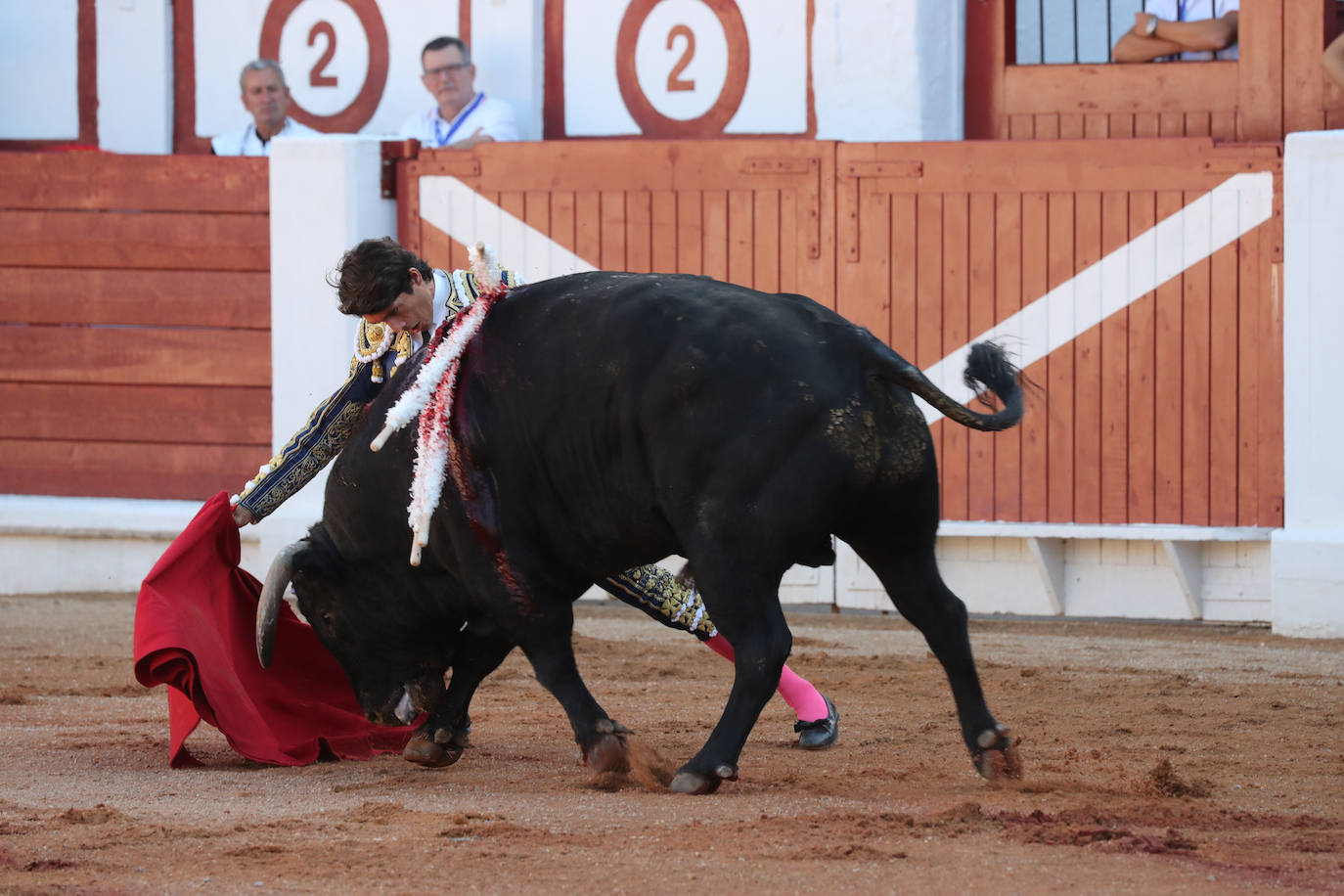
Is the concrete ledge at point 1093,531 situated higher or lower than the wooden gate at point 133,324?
lower

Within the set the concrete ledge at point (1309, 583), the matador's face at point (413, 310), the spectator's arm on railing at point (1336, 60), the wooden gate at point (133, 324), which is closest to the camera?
the matador's face at point (413, 310)

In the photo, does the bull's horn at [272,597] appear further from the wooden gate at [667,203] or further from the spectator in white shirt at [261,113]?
the spectator in white shirt at [261,113]

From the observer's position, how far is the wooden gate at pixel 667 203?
7.46 m

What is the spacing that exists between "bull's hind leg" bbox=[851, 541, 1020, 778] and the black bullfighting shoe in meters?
0.63

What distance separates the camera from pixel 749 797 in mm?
3633

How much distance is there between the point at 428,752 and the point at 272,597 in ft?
1.75

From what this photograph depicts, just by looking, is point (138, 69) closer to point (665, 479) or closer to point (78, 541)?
point (78, 541)

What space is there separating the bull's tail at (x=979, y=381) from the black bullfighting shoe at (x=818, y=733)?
101 cm

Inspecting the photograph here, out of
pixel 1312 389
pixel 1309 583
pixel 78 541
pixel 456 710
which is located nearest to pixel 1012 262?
pixel 1312 389

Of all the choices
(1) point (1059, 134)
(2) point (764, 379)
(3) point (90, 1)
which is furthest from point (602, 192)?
(2) point (764, 379)

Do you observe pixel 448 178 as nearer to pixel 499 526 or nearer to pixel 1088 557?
pixel 1088 557

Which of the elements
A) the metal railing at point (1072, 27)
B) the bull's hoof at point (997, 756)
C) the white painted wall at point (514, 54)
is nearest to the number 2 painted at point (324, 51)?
the white painted wall at point (514, 54)

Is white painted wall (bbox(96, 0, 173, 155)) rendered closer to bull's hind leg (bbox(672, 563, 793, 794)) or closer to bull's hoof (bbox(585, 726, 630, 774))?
bull's hoof (bbox(585, 726, 630, 774))

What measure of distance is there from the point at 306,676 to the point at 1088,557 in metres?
3.81
